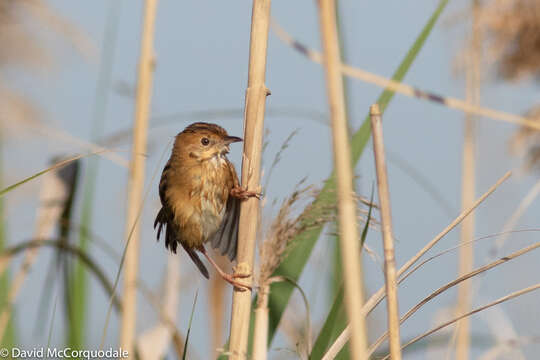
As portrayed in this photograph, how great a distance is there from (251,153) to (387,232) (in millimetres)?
398

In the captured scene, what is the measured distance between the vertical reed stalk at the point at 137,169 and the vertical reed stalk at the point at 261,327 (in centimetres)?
51

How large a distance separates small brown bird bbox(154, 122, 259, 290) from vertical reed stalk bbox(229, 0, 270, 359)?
39 cm

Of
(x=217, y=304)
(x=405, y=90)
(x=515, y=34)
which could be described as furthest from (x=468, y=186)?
(x=217, y=304)

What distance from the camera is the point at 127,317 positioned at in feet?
6.05

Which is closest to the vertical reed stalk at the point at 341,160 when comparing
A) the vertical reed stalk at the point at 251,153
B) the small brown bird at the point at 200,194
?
the vertical reed stalk at the point at 251,153

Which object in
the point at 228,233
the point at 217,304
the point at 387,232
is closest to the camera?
the point at 387,232

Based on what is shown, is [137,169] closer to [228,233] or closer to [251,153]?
[228,233]

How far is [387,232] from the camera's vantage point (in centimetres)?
109

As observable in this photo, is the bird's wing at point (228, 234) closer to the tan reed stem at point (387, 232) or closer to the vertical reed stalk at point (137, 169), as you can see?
the vertical reed stalk at point (137, 169)

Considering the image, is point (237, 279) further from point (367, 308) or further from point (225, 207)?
point (225, 207)

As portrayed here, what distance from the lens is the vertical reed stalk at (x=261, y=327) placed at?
1442 mm

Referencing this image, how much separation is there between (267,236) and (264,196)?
0.34 feet

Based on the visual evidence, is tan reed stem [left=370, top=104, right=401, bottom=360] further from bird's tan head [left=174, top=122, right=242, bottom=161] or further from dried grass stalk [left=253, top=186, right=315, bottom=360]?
bird's tan head [left=174, top=122, right=242, bottom=161]

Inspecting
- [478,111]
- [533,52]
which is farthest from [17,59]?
[478,111]
